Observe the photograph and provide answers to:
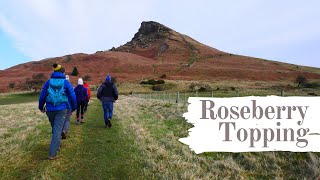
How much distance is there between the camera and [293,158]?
27.2 ft

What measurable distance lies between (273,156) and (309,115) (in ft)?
7.29

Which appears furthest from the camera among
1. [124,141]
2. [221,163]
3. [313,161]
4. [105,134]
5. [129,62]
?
[129,62]

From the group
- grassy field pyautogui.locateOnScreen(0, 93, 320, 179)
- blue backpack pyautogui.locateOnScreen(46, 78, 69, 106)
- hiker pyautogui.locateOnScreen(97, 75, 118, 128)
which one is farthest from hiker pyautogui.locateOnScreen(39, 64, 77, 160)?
hiker pyautogui.locateOnScreen(97, 75, 118, 128)

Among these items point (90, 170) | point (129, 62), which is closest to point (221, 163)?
point (90, 170)

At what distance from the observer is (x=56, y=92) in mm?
8336

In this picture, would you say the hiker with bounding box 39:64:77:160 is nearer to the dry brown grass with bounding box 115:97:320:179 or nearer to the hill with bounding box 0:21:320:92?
the dry brown grass with bounding box 115:97:320:179

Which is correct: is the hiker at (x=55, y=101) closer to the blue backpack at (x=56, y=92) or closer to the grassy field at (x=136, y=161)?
the blue backpack at (x=56, y=92)

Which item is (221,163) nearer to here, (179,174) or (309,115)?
(179,174)

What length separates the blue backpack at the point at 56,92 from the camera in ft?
27.2

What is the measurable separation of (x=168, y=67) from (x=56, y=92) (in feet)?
416

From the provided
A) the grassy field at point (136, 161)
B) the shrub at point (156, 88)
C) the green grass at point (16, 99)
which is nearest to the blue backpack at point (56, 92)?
the grassy field at point (136, 161)

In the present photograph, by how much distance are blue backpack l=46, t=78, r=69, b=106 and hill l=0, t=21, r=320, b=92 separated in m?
88.6

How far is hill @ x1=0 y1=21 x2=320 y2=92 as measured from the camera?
118 m

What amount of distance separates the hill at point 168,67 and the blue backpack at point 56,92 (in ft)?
291
